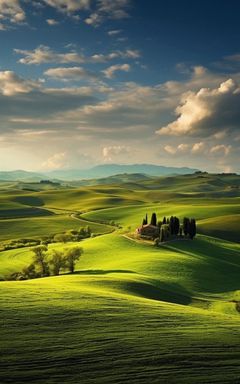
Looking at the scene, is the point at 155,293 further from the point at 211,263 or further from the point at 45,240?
the point at 45,240

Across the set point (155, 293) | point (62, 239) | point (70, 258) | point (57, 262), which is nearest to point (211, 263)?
point (70, 258)

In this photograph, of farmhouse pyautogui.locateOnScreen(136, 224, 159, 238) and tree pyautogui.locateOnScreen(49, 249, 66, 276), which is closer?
tree pyautogui.locateOnScreen(49, 249, 66, 276)

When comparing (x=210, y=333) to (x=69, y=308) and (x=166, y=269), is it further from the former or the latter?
(x=166, y=269)

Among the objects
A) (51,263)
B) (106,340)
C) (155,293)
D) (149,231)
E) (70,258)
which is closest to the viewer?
(106,340)

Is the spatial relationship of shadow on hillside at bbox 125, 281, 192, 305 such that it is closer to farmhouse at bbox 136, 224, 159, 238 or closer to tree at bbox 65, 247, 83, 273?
tree at bbox 65, 247, 83, 273

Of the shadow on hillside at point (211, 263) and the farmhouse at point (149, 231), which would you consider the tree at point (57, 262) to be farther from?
the farmhouse at point (149, 231)

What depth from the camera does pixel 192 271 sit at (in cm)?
8575

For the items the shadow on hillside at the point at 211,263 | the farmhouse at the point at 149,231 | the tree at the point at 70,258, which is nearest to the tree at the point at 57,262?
the tree at the point at 70,258

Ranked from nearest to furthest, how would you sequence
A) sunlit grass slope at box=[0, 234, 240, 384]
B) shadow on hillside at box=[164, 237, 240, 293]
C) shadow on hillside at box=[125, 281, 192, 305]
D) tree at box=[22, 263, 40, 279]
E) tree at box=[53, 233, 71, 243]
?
sunlit grass slope at box=[0, 234, 240, 384]
shadow on hillside at box=[125, 281, 192, 305]
shadow on hillside at box=[164, 237, 240, 293]
tree at box=[22, 263, 40, 279]
tree at box=[53, 233, 71, 243]

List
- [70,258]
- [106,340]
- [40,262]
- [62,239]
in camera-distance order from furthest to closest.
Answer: [62,239] < [40,262] < [70,258] < [106,340]

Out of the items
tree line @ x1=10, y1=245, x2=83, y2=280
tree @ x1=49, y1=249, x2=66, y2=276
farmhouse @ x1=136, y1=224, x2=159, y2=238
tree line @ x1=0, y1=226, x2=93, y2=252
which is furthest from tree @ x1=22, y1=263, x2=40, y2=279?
farmhouse @ x1=136, y1=224, x2=159, y2=238

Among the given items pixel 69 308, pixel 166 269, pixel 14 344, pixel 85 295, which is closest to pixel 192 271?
pixel 166 269

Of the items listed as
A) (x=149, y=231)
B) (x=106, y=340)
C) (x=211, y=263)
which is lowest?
(x=211, y=263)

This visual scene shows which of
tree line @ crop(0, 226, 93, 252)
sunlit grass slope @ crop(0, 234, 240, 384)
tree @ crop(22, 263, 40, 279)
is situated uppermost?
sunlit grass slope @ crop(0, 234, 240, 384)
